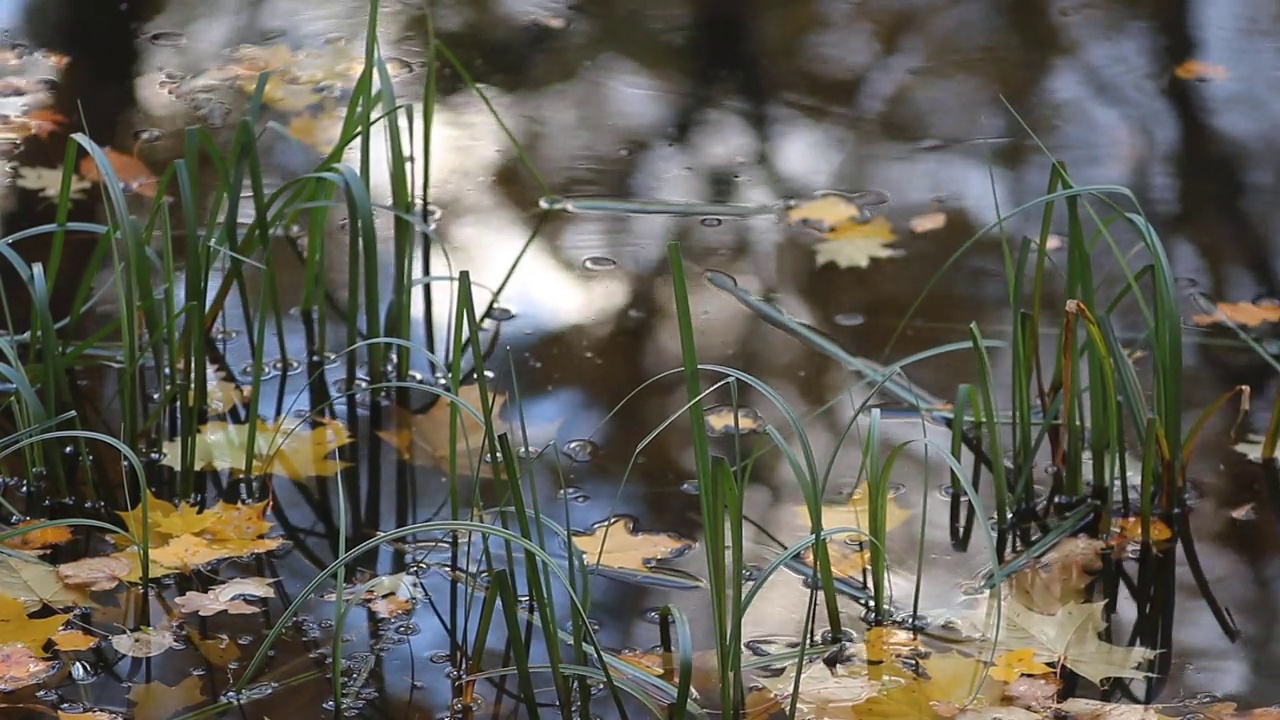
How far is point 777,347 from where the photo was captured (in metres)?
2.47

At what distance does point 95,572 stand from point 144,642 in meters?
0.16

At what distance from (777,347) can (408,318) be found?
68cm

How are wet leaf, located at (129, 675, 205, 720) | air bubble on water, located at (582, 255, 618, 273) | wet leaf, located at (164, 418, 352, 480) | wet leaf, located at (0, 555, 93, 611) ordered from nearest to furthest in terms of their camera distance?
wet leaf, located at (129, 675, 205, 720)
wet leaf, located at (0, 555, 93, 611)
wet leaf, located at (164, 418, 352, 480)
air bubble on water, located at (582, 255, 618, 273)

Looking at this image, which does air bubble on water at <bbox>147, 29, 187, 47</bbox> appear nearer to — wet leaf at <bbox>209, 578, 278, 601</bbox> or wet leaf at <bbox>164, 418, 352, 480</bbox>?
wet leaf at <bbox>164, 418, 352, 480</bbox>

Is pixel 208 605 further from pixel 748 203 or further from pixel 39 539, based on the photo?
pixel 748 203

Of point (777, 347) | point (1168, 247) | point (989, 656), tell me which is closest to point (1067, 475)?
point (989, 656)

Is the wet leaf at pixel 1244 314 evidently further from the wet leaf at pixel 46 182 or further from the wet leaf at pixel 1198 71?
the wet leaf at pixel 46 182

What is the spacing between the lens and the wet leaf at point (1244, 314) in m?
2.51

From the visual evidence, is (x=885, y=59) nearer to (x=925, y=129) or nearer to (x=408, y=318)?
(x=925, y=129)

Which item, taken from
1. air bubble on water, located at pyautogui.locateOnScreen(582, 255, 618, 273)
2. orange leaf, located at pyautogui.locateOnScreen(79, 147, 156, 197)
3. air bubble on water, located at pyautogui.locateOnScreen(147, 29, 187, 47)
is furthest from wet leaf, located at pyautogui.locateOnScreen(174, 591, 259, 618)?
air bubble on water, located at pyautogui.locateOnScreen(147, 29, 187, 47)

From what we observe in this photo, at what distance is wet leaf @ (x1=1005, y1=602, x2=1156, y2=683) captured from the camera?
1730 mm

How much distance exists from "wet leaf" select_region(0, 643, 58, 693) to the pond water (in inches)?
1.9

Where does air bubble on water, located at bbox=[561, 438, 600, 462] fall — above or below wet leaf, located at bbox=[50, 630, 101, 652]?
above

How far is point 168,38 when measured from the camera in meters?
3.69
